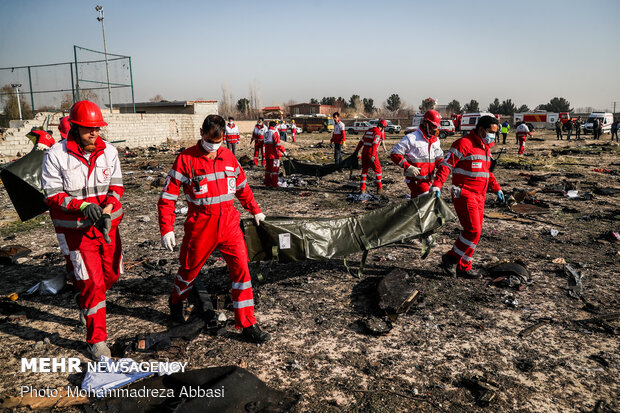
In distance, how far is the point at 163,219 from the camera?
11.0 feet

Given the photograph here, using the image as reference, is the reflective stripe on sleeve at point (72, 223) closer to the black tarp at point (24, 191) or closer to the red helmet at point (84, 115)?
the red helmet at point (84, 115)

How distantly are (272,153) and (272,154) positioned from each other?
0.04 m

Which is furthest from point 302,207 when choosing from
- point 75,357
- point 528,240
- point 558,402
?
point 558,402

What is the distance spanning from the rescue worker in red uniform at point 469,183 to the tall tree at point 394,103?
76.6 metres

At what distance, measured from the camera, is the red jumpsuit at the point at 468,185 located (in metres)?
4.61

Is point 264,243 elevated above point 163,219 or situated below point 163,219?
below

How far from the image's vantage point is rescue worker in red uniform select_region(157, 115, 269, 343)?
3.28m

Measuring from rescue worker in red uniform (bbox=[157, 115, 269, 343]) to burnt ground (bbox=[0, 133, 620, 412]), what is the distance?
567 millimetres

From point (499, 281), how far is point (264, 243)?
2.89 m

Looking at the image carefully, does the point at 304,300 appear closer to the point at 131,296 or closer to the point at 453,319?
the point at 453,319

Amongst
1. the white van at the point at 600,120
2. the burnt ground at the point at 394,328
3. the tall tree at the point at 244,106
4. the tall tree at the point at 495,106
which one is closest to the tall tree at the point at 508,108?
the tall tree at the point at 495,106

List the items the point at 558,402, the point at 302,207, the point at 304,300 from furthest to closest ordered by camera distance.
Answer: the point at 302,207 < the point at 304,300 < the point at 558,402

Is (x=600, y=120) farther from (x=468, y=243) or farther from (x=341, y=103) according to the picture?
(x=341, y=103)

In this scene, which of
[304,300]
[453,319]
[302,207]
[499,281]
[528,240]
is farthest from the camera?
[302,207]
